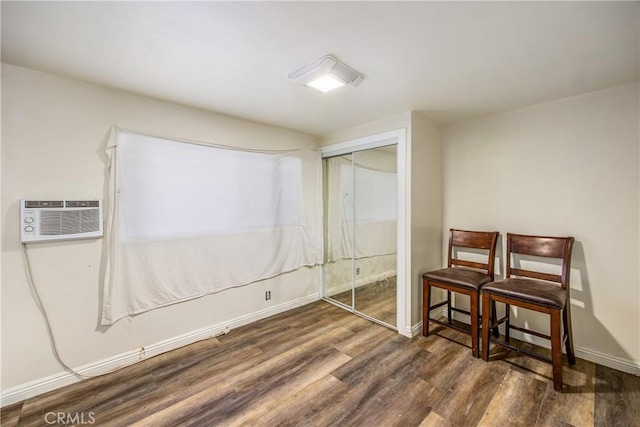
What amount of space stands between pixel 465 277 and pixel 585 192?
1.15m

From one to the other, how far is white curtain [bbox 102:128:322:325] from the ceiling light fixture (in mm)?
1170

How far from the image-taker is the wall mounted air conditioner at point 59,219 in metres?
1.72

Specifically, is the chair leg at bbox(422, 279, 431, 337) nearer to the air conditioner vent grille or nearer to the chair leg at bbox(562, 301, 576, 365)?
the chair leg at bbox(562, 301, 576, 365)

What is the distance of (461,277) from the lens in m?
2.38

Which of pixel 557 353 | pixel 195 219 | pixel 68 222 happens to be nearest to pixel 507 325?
pixel 557 353

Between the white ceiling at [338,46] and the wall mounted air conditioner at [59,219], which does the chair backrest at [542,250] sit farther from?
the wall mounted air conditioner at [59,219]

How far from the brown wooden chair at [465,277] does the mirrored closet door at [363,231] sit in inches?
14.8

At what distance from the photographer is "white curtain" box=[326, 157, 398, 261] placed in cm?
288

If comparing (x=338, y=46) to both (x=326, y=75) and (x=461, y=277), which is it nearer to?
(x=326, y=75)

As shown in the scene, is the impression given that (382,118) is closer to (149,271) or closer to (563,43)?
(563,43)

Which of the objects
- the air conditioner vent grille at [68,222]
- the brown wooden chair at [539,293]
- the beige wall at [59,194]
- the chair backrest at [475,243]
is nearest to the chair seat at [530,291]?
the brown wooden chair at [539,293]

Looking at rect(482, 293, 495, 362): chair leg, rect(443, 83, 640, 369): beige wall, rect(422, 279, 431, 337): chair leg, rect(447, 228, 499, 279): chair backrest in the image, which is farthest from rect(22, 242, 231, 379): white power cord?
rect(443, 83, 640, 369): beige wall

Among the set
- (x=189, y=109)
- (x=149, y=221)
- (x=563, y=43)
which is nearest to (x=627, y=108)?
(x=563, y=43)

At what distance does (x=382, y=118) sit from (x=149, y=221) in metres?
2.38
